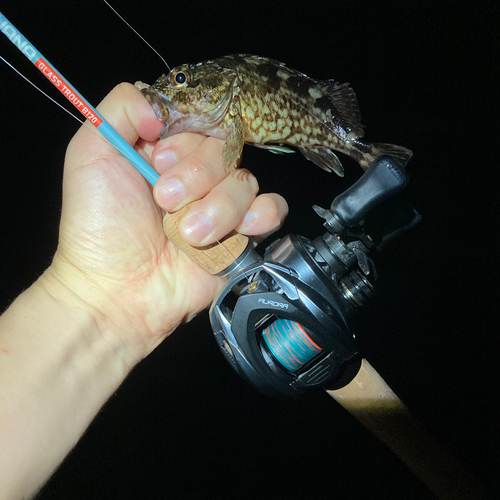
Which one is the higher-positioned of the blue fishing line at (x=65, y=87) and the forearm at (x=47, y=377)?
the blue fishing line at (x=65, y=87)

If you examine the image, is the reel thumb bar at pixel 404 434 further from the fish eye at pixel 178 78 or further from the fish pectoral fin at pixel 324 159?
the fish eye at pixel 178 78

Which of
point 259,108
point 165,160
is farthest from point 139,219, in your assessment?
point 259,108

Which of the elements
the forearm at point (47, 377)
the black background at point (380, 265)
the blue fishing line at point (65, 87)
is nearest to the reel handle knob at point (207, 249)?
the blue fishing line at point (65, 87)

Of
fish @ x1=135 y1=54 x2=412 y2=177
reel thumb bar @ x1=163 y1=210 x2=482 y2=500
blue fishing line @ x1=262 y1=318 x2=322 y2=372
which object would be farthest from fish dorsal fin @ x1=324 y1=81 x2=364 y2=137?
reel thumb bar @ x1=163 y1=210 x2=482 y2=500

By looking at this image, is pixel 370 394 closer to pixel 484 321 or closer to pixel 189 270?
pixel 189 270

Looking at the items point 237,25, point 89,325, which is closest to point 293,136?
point 89,325
